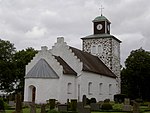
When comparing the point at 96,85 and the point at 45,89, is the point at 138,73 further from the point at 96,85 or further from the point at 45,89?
the point at 45,89

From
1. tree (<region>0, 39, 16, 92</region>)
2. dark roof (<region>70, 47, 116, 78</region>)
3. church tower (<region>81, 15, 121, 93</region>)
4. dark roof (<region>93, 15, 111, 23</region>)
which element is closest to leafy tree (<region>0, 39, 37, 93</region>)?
tree (<region>0, 39, 16, 92</region>)

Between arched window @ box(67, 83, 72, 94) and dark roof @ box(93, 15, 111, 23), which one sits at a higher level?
dark roof @ box(93, 15, 111, 23)

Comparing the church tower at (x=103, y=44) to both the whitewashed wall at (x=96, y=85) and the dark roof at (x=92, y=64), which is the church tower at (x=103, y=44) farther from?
the whitewashed wall at (x=96, y=85)

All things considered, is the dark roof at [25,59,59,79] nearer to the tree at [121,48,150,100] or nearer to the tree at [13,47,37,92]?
the tree at [13,47,37,92]

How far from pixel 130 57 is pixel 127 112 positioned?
76.2 feet

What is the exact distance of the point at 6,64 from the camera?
41.2 m

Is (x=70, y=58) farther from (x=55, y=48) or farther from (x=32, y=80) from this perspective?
(x=32, y=80)

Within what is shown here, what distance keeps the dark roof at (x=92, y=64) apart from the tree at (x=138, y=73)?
176 inches

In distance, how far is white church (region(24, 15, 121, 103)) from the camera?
98.1 ft

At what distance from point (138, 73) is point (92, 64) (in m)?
10.3

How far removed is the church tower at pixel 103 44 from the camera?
4175cm

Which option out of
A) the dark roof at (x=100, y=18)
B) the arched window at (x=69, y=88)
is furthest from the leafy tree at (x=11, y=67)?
the arched window at (x=69, y=88)

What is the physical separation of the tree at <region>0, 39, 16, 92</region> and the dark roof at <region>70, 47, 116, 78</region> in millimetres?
11029

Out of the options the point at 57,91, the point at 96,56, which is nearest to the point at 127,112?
the point at 57,91
